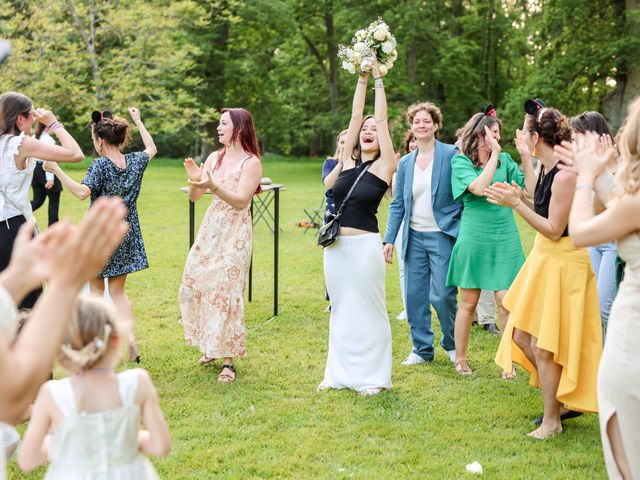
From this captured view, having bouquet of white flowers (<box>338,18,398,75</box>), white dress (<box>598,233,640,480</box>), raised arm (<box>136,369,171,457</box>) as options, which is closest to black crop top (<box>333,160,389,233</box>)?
bouquet of white flowers (<box>338,18,398,75</box>)

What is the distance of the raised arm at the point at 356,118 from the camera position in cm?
563

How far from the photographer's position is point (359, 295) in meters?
5.79

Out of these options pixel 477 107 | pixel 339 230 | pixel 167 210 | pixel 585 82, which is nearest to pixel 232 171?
pixel 339 230

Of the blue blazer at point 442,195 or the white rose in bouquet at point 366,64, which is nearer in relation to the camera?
the white rose in bouquet at point 366,64

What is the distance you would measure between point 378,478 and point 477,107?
31.0m

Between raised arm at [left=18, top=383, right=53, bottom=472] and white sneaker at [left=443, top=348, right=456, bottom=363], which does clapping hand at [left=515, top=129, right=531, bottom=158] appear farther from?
raised arm at [left=18, top=383, right=53, bottom=472]

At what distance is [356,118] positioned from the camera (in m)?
5.68

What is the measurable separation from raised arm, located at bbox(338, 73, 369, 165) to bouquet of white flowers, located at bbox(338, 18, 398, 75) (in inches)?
4.0

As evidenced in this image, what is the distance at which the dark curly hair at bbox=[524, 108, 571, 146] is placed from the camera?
481 cm

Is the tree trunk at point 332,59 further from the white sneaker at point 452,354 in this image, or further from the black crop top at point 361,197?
the black crop top at point 361,197

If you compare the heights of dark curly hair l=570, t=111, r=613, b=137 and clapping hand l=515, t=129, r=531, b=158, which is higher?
dark curly hair l=570, t=111, r=613, b=137

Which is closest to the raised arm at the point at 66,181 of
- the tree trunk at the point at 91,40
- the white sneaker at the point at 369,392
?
the white sneaker at the point at 369,392

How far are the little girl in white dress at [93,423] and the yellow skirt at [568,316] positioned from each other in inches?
116

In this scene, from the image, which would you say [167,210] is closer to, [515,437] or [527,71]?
[515,437]
